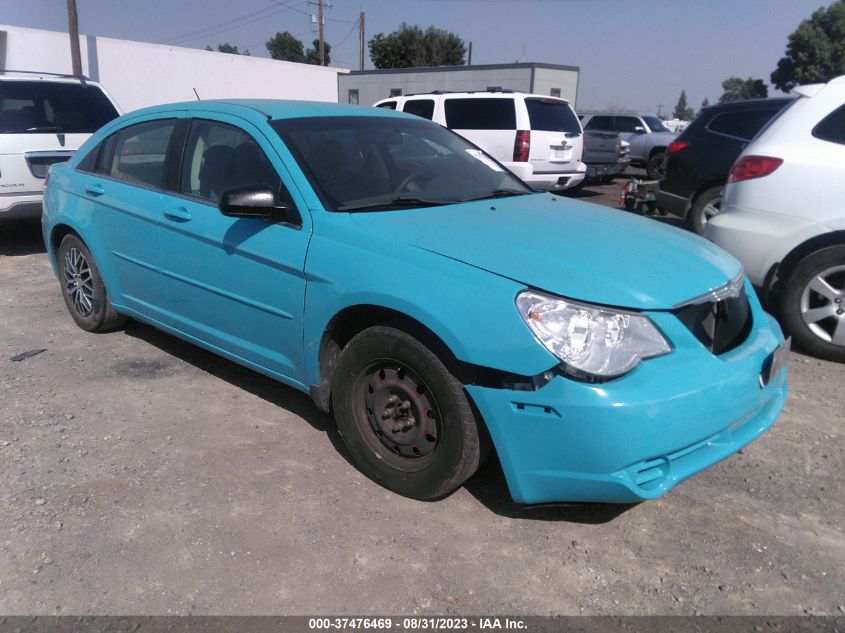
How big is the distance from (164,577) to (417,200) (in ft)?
6.57

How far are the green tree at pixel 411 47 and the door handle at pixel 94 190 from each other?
56464 millimetres

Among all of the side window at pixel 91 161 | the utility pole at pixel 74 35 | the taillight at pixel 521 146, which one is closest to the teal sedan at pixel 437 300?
the side window at pixel 91 161

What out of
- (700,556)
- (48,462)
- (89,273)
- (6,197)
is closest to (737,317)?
(700,556)

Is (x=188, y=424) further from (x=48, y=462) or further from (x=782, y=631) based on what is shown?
(x=782, y=631)

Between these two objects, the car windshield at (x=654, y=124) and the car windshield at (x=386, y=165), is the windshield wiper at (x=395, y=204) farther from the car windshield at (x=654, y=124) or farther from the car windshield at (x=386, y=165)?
the car windshield at (x=654, y=124)

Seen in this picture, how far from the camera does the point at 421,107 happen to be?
1155 cm

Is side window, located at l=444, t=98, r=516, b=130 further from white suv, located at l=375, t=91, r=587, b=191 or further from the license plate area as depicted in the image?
the license plate area

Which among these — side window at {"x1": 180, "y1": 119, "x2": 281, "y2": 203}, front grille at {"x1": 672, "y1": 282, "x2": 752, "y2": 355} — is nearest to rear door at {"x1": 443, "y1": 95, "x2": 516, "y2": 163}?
side window at {"x1": 180, "y1": 119, "x2": 281, "y2": 203}

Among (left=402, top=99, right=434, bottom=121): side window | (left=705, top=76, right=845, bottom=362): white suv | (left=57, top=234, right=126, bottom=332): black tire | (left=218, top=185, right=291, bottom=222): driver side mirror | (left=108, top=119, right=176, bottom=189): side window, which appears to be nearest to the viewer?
(left=218, top=185, right=291, bottom=222): driver side mirror

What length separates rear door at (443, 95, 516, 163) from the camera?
428 inches

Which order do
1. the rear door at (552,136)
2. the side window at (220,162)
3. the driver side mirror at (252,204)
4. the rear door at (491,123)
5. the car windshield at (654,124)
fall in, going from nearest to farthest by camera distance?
the driver side mirror at (252,204) < the side window at (220,162) < the rear door at (491,123) < the rear door at (552,136) < the car windshield at (654,124)

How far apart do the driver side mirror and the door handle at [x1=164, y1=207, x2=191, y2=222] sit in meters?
0.59

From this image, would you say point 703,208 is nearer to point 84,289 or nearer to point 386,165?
point 386,165

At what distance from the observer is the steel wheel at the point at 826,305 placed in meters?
4.43
